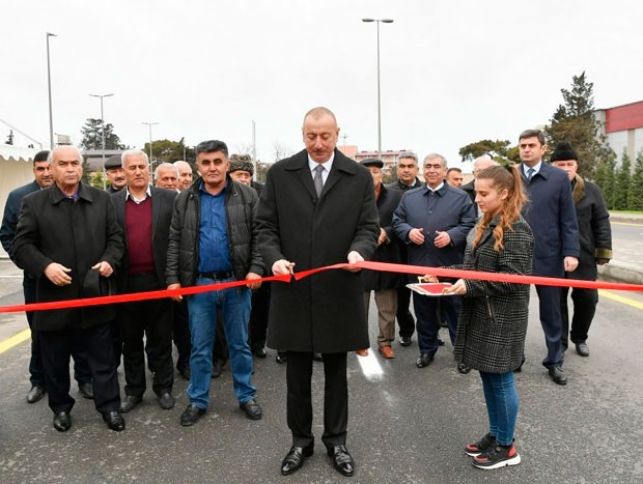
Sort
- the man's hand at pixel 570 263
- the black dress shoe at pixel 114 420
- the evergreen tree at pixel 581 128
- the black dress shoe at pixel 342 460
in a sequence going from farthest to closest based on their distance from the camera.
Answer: the evergreen tree at pixel 581 128 < the man's hand at pixel 570 263 < the black dress shoe at pixel 114 420 < the black dress shoe at pixel 342 460

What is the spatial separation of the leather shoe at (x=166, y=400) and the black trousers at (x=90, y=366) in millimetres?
383

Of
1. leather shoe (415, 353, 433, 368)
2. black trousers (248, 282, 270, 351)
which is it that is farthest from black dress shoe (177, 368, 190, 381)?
leather shoe (415, 353, 433, 368)

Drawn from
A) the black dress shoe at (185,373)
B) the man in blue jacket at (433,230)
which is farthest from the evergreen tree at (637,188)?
the black dress shoe at (185,373)

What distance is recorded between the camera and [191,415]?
391 cm

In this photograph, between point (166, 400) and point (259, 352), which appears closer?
point (166, 400)

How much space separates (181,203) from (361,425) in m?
2.10

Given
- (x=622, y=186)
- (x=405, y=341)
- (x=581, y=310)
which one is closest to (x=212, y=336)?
(x=405, y=341)

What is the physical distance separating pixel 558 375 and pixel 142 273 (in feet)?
11.8

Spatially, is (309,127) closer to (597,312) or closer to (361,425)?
(361,425)

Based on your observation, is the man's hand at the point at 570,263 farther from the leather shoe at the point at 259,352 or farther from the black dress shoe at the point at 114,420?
the black dress shoe at the point at 114,420

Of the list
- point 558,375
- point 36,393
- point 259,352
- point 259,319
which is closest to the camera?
point 36,393

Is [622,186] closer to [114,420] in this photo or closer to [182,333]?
[182,333]

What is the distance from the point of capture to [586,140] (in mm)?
40219

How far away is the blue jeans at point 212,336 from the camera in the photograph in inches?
156
